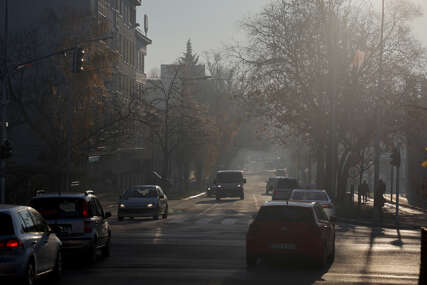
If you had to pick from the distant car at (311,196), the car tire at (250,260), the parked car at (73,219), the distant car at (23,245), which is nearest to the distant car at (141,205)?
the distant car at (311,196)

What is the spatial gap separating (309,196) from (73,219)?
16.8 meters

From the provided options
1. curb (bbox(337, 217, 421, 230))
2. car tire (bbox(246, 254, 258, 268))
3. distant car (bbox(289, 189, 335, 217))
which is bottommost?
curb (bbox(337, 217, 421, 230))

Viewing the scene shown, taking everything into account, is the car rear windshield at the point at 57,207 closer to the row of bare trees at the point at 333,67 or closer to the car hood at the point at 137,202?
the car hood at the point at 137,202

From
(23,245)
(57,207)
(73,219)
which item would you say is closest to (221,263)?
(73,219)

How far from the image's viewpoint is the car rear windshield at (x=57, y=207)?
717 inches

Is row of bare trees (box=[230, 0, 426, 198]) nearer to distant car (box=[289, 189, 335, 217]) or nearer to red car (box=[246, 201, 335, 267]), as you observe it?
distant car (box=[289, 189, 335, 217])

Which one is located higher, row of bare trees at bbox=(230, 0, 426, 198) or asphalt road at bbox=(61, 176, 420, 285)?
row of bare trees at bbox=(230, 0, 426, 198)

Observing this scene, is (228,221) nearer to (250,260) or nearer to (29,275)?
(250,260)

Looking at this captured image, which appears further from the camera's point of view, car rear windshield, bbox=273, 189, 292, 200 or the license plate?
car rear windshield, bbox=273, 189, 292, 200

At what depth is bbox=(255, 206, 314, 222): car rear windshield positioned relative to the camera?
1811 cm

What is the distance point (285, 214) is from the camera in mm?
18203

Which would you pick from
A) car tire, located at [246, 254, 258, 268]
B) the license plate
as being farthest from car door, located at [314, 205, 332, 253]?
car tire, located at [246, 254, 258, 268]

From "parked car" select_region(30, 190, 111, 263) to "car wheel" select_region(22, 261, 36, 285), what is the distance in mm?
4423

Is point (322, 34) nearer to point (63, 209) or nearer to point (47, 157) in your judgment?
point (47, 157)
